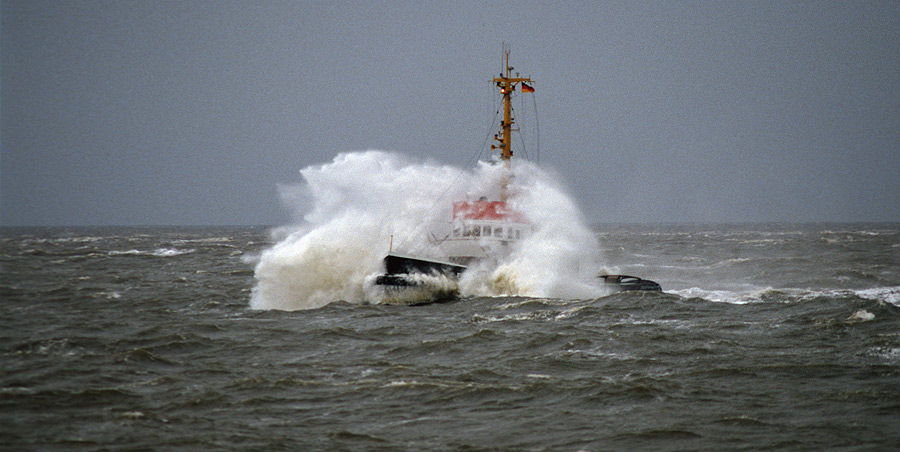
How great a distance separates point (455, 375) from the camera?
1470 cm

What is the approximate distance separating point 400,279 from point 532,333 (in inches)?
262

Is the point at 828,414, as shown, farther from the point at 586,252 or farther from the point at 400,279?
the point at 586,252

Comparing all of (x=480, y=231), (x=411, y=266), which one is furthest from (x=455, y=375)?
(x=480, y=231)

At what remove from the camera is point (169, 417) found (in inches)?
460

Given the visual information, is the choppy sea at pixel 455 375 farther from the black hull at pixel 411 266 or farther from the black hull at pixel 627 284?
the black hull at pixel 627 284

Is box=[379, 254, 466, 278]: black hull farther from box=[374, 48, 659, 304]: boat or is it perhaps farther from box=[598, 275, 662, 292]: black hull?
box=[598, 275, 662, 292]: black hull

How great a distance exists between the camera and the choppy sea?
36.3 ft

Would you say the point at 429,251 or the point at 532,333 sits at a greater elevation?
the point at 429,251

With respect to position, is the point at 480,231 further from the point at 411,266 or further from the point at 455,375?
the point at 455,375

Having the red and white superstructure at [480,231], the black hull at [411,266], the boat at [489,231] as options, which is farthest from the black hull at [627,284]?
the black hull at [411,266]

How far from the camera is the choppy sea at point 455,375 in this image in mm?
11070

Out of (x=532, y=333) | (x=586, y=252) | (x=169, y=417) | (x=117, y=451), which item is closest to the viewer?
(x=117, y=451)

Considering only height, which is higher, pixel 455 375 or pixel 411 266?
pixel 411 266

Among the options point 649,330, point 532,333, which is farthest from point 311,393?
point 649,330
